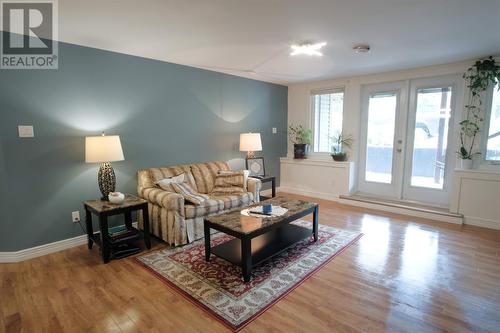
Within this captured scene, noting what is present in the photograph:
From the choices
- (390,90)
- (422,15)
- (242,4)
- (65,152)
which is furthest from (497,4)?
(65,152)

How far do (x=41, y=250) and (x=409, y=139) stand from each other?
542 centimetres

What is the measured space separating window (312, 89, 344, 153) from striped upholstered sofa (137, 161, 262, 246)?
2.25 meters

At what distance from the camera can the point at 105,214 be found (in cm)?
268

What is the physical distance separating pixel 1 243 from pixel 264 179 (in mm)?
3395

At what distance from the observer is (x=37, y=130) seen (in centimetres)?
277

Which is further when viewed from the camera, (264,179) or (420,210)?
(264,179)

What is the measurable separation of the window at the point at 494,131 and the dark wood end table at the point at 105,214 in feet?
15.5

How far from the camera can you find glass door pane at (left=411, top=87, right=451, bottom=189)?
412cm

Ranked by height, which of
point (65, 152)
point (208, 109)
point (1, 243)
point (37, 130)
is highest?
point (208, 109)

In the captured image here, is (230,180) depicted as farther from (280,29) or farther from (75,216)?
(280,29)

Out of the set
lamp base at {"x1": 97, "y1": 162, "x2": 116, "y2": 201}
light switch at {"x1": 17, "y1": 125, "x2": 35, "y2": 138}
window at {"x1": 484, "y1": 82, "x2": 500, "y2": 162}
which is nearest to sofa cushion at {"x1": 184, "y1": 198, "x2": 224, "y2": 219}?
Answer: lamp base at {"x1": 97, "y1": 162, "x2": 116, "y2": 201}

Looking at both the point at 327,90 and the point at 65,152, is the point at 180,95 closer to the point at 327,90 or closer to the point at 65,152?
the point at 65,152

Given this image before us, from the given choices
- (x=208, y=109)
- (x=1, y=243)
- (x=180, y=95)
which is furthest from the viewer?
(x=208, y=109)

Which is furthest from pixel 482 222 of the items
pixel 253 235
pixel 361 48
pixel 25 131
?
pixel 25 131
